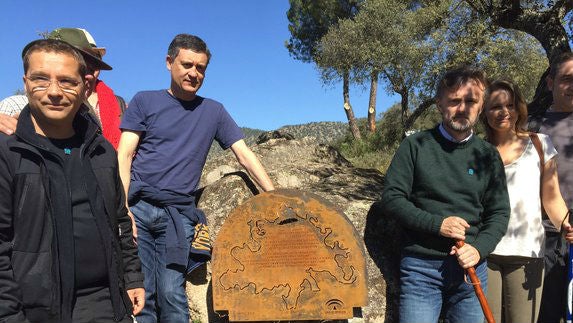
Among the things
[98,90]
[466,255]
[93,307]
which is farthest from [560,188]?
[98,90]

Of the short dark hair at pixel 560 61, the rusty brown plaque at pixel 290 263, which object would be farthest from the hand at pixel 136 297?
the short dark hair at pixel 560 61

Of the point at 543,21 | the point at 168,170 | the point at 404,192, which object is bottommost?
the point at 404,192

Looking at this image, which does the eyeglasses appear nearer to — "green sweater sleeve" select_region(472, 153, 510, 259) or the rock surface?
the rock surface

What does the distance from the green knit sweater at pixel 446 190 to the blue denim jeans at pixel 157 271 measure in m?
1.44

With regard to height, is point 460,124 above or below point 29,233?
above

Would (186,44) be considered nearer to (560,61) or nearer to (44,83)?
(44,83)

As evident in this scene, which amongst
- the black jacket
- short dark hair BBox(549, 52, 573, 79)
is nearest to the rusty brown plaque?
the black jacket

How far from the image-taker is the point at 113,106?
334cm

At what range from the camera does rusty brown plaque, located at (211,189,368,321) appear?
9.86 ft

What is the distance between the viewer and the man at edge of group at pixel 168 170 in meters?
2.99

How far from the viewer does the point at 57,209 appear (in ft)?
6.04

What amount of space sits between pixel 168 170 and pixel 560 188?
8.37 feet

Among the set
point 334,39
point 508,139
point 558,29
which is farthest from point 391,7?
point 508,139

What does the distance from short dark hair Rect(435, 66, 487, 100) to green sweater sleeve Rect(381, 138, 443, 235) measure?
1.26 feet
